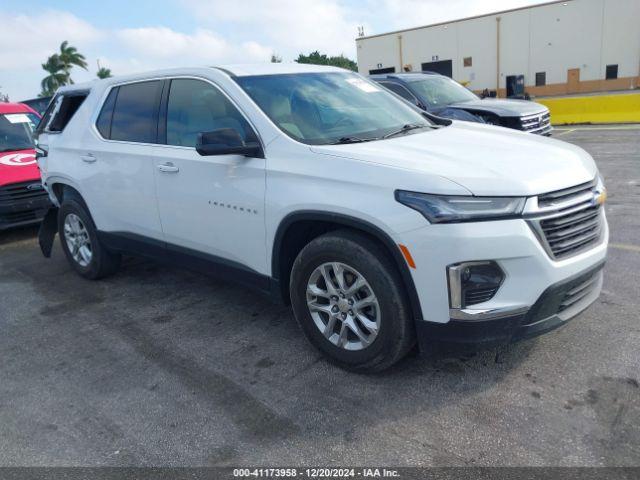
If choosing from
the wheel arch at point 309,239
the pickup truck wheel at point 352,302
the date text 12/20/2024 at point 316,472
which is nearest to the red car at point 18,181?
the wheel arch at point 309,239

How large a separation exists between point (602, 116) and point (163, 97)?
1539 centimetres

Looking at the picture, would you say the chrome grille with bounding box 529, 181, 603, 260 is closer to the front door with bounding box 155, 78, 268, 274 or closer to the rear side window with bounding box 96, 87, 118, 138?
the front door with bounding box 155, 78, 268, 274

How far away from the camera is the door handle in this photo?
3.99 meters

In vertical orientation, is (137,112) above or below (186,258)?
above

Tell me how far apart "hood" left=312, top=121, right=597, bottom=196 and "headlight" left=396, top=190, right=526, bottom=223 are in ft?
0.13

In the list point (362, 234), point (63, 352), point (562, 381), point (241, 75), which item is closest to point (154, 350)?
point (63, 352)

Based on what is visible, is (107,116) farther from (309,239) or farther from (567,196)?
(567,196)

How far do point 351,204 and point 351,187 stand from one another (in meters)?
0.10

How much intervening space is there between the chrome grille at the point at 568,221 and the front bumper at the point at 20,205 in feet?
22.2

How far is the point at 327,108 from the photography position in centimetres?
380

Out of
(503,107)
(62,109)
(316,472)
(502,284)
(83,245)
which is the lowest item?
(316,472)

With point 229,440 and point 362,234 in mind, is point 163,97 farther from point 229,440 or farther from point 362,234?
point 229,440

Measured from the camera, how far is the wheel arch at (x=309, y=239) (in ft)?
9.37

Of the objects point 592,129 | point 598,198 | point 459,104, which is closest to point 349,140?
point 598,198
